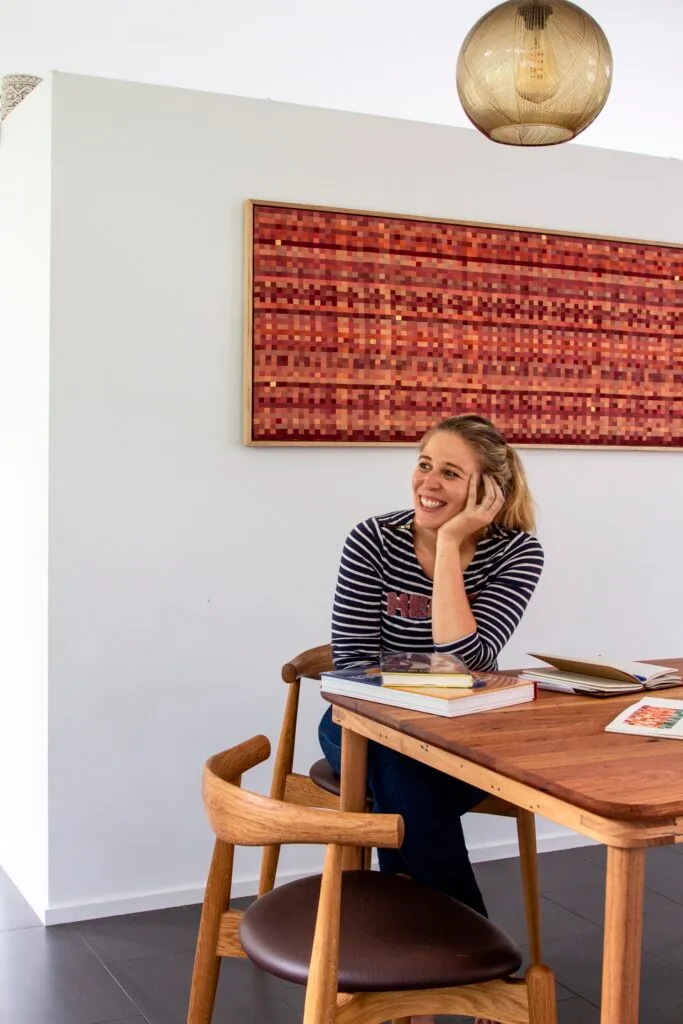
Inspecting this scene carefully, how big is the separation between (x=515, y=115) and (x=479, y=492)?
3.01ft

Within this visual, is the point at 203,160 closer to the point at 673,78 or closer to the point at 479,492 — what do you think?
the point at 479,492

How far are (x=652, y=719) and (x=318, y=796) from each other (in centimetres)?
100

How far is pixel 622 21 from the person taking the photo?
4.27m

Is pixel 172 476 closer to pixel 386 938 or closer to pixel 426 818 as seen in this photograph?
pixel 426 818

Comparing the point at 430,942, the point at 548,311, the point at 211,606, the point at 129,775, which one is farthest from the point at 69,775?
the point at 548,311

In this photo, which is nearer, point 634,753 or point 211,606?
point 634,753

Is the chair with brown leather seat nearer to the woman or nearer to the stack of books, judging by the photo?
the stack of books

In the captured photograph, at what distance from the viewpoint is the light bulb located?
6.55 feet

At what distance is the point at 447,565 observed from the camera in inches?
99.1

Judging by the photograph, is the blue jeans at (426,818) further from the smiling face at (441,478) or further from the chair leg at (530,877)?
the smiling face at (441,478)

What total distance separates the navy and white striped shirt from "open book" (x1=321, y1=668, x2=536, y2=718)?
0.35 m

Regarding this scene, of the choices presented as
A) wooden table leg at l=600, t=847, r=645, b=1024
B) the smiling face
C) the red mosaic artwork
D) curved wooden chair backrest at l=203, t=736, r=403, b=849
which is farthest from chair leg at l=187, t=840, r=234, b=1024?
the red mosaic artwork

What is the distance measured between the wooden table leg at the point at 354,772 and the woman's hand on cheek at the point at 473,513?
536 millimetres

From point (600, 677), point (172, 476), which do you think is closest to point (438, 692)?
point (600, 677)
